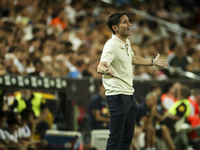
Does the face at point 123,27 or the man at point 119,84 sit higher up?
the face at point 123,27

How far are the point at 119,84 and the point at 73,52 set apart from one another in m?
5.21

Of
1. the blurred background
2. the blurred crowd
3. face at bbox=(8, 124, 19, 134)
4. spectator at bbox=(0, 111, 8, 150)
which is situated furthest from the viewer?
the blurred crowd

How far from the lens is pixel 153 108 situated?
717 cm

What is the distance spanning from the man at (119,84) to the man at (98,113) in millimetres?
2769

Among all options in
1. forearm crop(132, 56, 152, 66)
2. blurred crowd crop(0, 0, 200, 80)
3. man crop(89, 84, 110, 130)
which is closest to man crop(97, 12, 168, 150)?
forearm crop(132, 56, 152, 66)

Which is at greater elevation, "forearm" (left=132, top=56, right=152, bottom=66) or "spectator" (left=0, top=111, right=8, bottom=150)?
"forearm" (left=132, top=56, right=152, bottom=66)

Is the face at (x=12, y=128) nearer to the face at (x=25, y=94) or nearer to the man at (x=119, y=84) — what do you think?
the face at (x=25, y=94)

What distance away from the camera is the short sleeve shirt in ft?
12.3

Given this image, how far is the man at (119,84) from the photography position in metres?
3.69

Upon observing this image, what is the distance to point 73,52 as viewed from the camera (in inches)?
348


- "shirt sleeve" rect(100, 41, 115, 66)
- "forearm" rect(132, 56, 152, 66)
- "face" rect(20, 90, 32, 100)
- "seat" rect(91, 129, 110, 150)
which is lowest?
"seat" rect(91, 129, 110, 150)

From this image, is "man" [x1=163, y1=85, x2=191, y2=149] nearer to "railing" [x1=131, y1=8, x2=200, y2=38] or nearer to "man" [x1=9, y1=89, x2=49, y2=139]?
"man" [x1=9, y1=89, x2=49, y2=139]

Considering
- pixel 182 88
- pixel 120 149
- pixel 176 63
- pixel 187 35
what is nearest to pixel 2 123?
pixel 120 149

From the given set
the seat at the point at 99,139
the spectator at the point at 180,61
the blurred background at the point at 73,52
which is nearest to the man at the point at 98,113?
the blurred background at the point at 73,52
